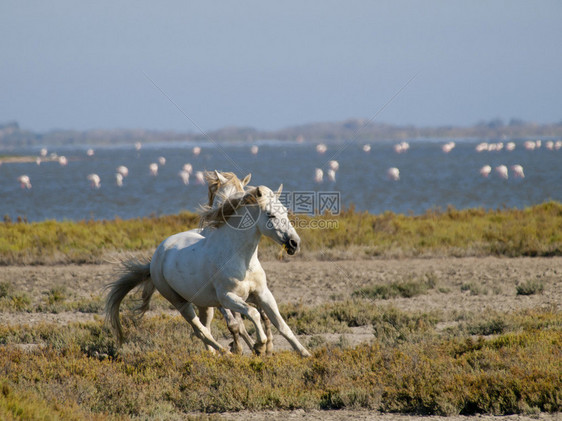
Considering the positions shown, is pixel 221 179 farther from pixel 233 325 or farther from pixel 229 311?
pixel 233 325

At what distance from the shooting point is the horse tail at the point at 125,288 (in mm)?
9391

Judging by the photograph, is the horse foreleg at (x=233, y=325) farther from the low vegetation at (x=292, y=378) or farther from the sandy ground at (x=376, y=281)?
the sandy ground at (x=376, y=281)

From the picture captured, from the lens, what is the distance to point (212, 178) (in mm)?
9641

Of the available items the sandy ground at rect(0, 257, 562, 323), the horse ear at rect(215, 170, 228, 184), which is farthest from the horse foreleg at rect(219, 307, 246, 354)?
the sandy ground at rect(0, 257, 562, 323)

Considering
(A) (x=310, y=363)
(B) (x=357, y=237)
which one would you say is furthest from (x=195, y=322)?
(B) (x=357, y=237)

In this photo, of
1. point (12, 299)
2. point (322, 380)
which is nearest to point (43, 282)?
point (12, 299)

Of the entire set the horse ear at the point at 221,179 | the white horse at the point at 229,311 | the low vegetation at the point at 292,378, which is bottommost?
the low vegetation at the point at 292,378

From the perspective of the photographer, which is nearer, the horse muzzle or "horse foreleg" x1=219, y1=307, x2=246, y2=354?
the horse muzzle

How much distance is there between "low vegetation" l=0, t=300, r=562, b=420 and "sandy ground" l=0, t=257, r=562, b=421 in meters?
1.54

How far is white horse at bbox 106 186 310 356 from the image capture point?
302 inches

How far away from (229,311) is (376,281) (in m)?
6.00

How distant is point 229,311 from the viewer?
8.09 metres

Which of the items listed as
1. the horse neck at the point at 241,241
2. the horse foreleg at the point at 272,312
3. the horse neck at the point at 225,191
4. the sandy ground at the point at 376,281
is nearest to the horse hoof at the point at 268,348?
the horse foreleg at the point at 272,312

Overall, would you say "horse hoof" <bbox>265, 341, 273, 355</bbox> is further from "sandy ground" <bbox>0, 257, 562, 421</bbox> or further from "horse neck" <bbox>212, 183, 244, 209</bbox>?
"horse neck" <bbox>212, 183, 244, 209</bbox>
